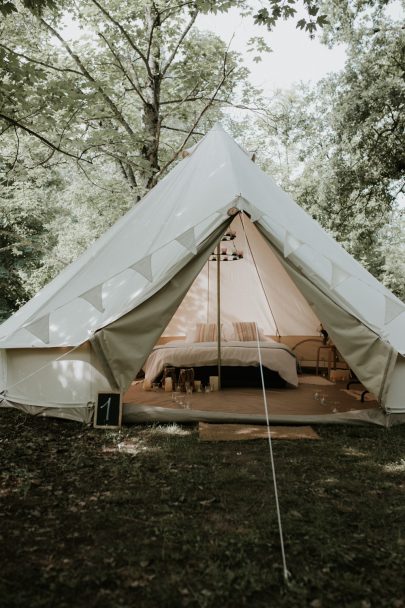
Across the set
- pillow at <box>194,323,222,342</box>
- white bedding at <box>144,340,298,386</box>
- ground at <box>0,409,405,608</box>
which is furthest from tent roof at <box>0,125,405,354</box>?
pillow at <box>194,323,222,342</box>

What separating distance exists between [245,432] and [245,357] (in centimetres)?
204

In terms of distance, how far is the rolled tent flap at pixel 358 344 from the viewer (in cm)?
405

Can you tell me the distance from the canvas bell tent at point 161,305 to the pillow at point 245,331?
2.37 meters

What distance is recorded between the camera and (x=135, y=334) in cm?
417

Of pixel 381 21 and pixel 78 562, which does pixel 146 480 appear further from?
pixel 381 21

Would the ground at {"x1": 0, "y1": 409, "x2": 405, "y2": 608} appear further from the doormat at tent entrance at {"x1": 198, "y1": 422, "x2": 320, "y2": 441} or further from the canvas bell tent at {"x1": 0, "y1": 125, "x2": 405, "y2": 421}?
the canvas bell tent at {"x1": 0, "y1": 125, "x2": 405, "y2": 421}

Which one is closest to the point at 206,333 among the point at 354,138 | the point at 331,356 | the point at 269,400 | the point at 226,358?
the point at 226,358

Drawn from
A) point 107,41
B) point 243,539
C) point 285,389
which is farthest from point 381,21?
point 243,539

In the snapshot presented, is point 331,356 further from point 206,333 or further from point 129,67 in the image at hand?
point 129,67

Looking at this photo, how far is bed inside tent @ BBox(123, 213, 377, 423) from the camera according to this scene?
4.84m

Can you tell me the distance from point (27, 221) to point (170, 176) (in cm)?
984

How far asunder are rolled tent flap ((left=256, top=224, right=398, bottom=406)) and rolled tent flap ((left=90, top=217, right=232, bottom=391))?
3.68 ft

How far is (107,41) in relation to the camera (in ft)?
26.3

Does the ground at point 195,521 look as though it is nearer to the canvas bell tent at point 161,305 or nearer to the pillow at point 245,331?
the canvas bell tent at point 161,305
